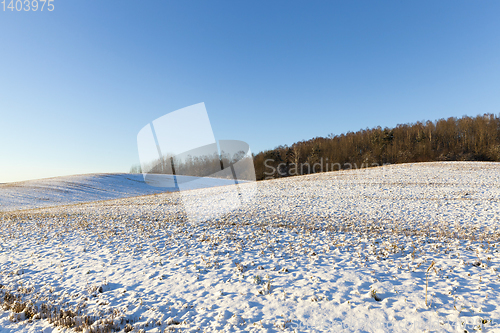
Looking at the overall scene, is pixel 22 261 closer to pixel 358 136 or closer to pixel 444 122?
pixel 358 136

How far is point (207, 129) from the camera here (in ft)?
24.5

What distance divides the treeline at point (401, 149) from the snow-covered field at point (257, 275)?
2159 inches

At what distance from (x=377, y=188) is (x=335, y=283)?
79.9 ft

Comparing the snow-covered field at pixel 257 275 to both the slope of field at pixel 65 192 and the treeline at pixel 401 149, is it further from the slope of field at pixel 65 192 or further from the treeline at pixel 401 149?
the treeline at pixel 401 149

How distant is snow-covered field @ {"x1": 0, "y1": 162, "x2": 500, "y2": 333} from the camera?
4.96 meters

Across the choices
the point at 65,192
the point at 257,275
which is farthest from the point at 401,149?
the point at 65,192

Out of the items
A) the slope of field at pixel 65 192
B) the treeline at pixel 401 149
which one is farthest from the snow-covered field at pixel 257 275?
the treeline at pixel 401 149

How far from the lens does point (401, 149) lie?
227ft

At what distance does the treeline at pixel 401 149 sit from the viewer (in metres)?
61.4

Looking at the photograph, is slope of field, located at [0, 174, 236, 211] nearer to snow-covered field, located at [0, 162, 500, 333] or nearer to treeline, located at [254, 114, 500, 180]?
snow-covered field, located at [0, 162, 500, 333]

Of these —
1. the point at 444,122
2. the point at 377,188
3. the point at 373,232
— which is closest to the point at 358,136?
the point at 444,122

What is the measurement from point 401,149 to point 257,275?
3098 inches

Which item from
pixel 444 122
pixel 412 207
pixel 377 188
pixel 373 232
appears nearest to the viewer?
pixel 373 232

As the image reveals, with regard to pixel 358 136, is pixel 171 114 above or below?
below
